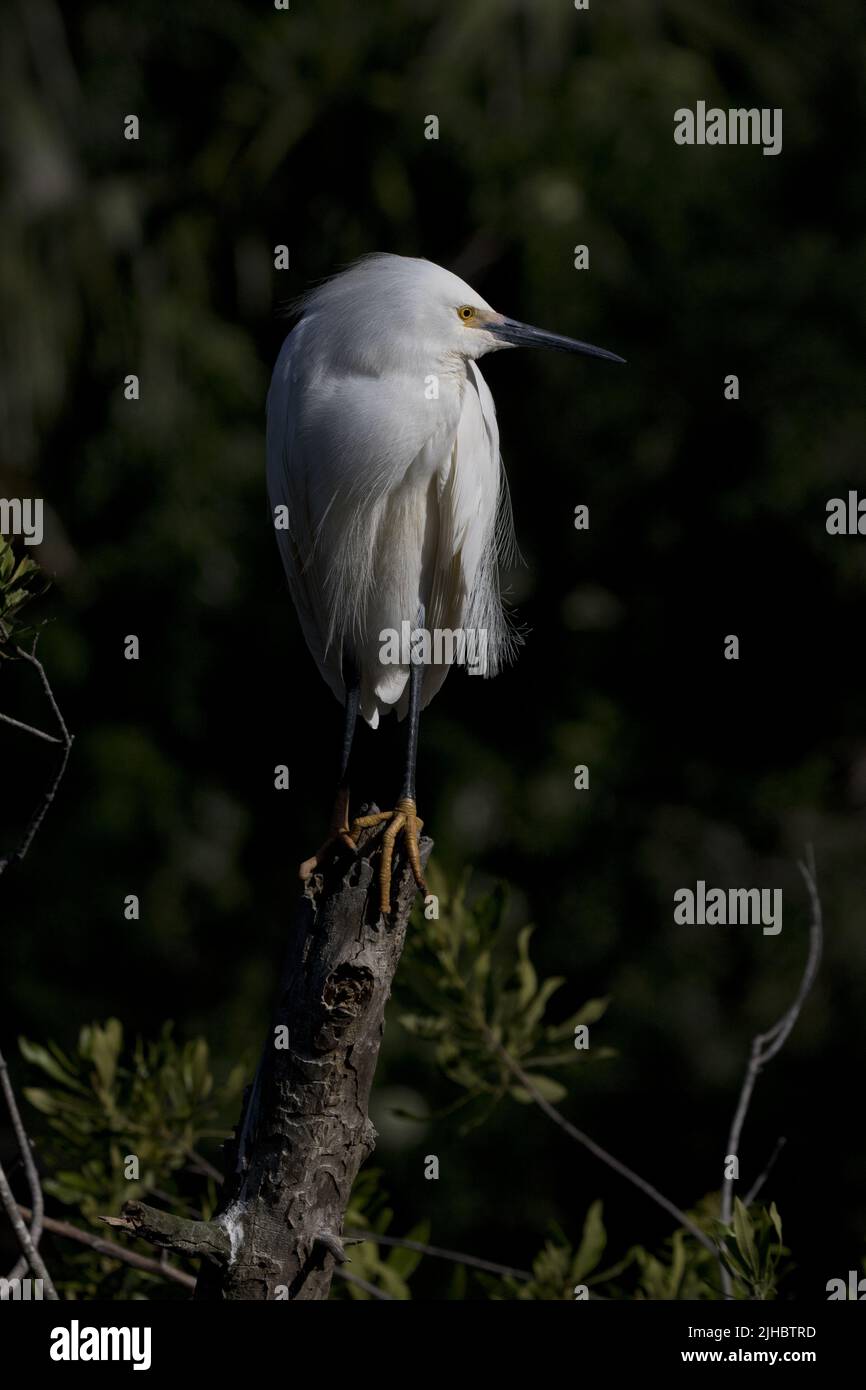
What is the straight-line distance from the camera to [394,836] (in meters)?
1.96

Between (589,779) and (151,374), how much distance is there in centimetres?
191

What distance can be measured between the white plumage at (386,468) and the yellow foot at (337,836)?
1.34 feet

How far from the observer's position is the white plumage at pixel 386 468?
2322 millimetres

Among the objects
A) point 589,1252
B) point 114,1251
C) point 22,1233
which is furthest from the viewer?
point 589,1252

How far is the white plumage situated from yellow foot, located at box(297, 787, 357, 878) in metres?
0.41

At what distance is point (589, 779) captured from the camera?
5027 mm

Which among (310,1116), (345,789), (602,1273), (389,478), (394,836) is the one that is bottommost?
(602,1273)

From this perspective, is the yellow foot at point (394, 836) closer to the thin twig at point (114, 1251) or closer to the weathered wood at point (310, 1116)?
the weathered wood at point (310, 1116)

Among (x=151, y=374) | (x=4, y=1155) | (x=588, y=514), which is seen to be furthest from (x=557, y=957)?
(x=151, y=374)

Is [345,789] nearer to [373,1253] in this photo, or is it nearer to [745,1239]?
[373,1253]

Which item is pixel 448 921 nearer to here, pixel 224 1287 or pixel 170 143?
pixel 224 1287

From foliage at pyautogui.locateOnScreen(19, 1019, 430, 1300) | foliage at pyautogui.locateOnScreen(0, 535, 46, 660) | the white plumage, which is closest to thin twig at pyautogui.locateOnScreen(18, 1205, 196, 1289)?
foliage at pyautogui.locateOnScreen(19, 1019, 430, 1300)

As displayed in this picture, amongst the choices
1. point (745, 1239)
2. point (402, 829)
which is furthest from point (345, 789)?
point (745, 1239)

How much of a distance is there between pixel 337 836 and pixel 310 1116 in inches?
18.0
